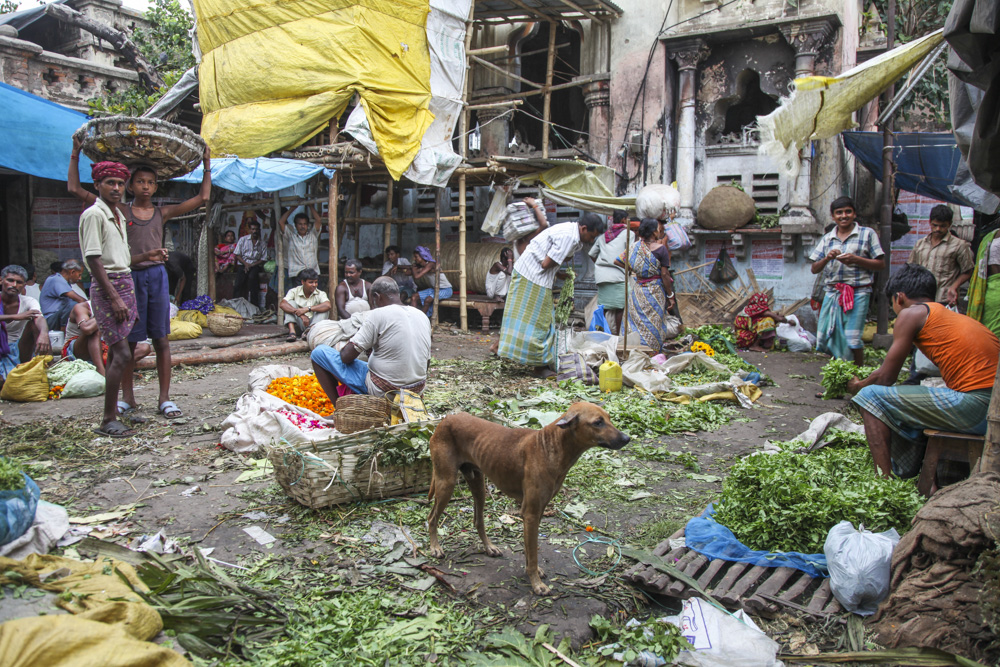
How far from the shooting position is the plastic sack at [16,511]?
10.3ft

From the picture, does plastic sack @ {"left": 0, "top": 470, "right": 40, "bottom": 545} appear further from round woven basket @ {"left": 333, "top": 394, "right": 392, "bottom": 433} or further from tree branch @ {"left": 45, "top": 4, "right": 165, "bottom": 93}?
tree branch @ {"left": 45, "top": 4, "right": 165, "bottom": 93}

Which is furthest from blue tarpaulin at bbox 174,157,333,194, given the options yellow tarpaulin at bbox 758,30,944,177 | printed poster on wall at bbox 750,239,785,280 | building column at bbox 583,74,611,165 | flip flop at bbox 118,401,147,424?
printed poster on wall at bbox 750,239,785,280

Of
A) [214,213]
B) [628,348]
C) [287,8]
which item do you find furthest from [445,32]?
[628,348]

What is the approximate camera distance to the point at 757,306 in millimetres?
11938

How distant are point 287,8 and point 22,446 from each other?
8.88 meters

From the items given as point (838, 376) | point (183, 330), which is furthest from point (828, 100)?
point (183, 330)

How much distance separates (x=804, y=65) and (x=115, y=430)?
12431 mm

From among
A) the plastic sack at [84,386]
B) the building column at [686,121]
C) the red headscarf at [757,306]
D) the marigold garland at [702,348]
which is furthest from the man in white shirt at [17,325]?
the building column at [686,121]

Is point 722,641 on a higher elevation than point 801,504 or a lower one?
lower

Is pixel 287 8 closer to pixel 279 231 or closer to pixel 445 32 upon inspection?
pixel 445 32

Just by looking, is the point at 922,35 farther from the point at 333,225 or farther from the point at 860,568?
the point at 860,568

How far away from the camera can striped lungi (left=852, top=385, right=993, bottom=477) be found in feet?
12.9

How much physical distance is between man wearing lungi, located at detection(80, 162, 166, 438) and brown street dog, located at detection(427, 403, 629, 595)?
3328 mm

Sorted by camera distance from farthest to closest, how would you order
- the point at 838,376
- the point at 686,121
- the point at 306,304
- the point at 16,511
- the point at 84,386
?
1. the point at 686,121
2. the point at 306,304
3. the point at 84,386
4. the point at 838,376
5. the point at 16,511
